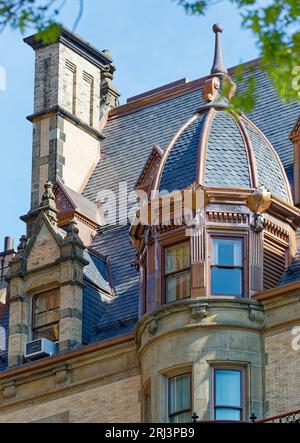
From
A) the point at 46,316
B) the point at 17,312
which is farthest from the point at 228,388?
the point at 17,312

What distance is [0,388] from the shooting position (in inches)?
1307

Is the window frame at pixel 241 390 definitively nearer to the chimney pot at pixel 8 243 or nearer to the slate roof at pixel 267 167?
the slate roof at pixel 267 167

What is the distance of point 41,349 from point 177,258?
420 centimetres

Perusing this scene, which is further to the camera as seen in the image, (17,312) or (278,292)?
(17,312)

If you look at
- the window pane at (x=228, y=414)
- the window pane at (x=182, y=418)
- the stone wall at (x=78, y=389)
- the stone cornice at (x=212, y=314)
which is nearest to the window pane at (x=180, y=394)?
the window pane at (x=182, y=418)

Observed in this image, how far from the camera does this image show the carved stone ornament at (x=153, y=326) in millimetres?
29906

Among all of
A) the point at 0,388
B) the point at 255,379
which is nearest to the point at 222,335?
the point at 255,379

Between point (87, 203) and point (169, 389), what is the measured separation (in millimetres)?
9201

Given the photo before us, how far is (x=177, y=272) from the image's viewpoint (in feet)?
100

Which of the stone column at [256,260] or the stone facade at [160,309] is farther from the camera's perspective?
the stone column at [256,260]

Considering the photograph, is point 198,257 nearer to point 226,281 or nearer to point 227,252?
point 227,252

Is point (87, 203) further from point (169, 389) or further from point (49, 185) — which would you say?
point (169, 389)

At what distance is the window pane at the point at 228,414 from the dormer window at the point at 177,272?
285 cm
